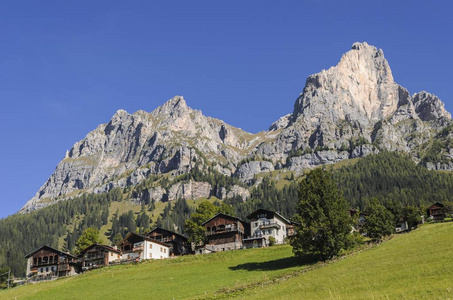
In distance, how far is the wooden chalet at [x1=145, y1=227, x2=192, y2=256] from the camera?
13312 cm

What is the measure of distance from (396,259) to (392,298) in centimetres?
2388

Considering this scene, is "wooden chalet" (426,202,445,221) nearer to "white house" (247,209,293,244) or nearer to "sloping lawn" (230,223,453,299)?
"white house" (247,209,293,244)

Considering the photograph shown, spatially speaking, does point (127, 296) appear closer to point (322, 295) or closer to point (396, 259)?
point (322, 295)

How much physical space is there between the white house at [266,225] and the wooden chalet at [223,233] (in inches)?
163

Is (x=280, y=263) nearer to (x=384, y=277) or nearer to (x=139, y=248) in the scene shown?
(x=384, y=277)

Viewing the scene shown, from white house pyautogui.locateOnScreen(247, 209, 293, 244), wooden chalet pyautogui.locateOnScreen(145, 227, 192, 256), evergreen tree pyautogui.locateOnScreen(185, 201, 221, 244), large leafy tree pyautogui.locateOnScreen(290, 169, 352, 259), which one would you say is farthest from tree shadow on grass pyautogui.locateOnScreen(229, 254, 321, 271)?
wooden chalet pyautogui.locateOnScreen(145, 227, 192, 256)

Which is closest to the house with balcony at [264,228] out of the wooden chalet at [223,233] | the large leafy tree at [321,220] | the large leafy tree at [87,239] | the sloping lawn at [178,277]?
the wooden chalet at [223,233]

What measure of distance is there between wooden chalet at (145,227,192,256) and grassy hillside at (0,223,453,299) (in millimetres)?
39753

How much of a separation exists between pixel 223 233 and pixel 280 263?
49.3 m

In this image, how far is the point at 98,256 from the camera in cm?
11938

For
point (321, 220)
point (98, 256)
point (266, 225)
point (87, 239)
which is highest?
point (87, 239)

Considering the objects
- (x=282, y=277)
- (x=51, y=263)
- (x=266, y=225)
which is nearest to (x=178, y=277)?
(x=282, y=277)

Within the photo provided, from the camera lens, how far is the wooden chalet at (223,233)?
393ft

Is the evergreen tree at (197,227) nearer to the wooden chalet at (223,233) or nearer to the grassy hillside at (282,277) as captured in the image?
the wooden chalet at (223,233)
